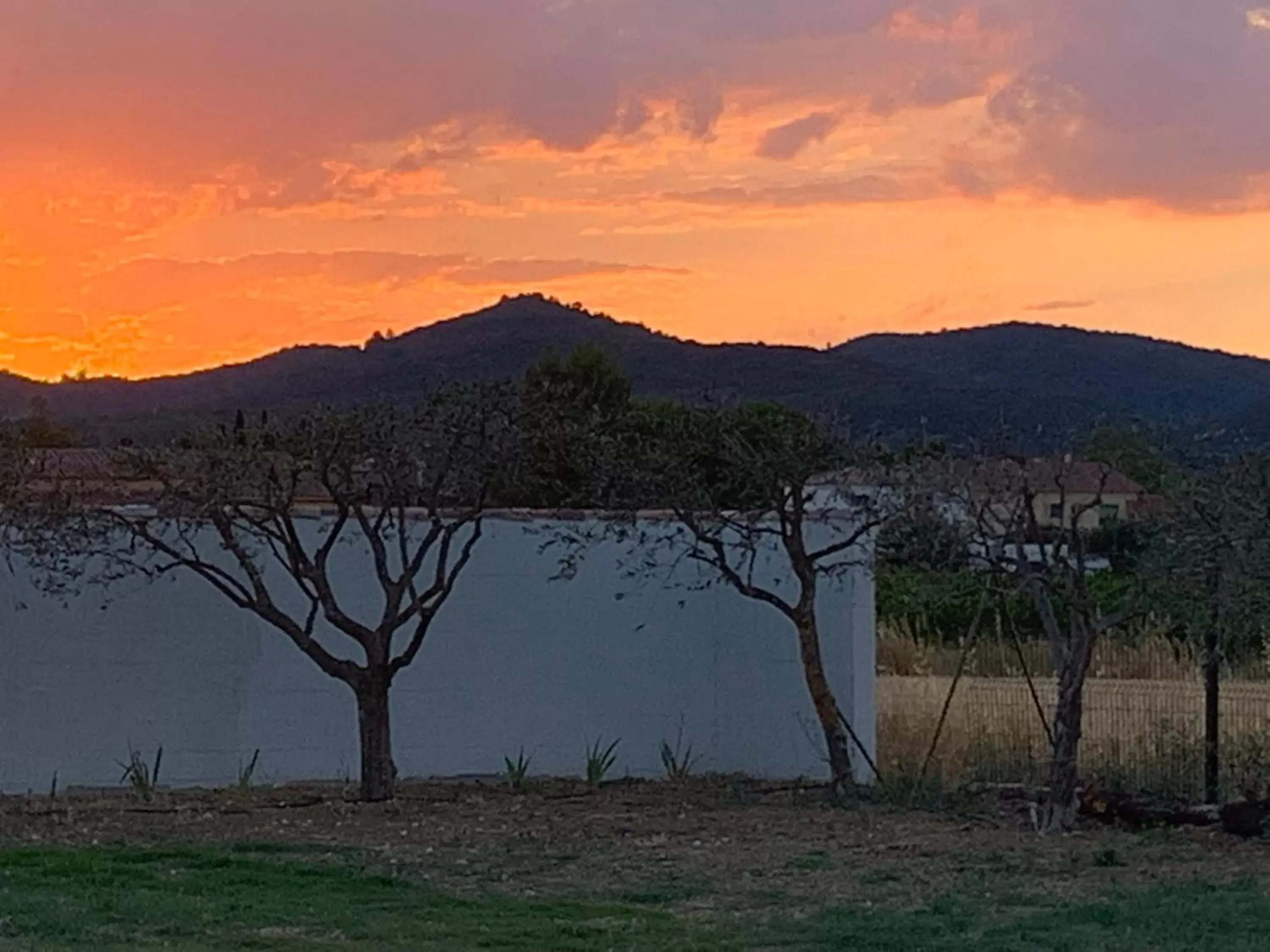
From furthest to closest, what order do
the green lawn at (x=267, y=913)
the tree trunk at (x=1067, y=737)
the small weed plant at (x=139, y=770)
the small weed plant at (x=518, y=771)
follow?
the small weed plant at (x=518, y=771)
the small weed plant at (x=139, y=770)
the tree trunk at (x=1067, y=737)
the green lawn at (x=267, y=913)

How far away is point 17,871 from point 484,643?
5778 mm

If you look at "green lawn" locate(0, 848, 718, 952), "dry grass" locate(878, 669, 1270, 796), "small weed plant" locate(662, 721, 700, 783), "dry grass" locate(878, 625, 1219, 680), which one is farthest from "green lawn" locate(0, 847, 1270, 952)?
"small weed plant" locate(662, 721, 700, 783)

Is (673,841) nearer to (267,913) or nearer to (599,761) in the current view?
(599,761)

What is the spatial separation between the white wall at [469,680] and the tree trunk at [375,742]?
1396 mm

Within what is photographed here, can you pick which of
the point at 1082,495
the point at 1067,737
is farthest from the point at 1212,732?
the point at 1082,495

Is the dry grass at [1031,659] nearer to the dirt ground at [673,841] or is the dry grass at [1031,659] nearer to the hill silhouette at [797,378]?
the hill silhouette at [797,378]

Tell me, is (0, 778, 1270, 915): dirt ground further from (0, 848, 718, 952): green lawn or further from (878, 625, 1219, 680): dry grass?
(878, 625, 1219, 680): dry grass

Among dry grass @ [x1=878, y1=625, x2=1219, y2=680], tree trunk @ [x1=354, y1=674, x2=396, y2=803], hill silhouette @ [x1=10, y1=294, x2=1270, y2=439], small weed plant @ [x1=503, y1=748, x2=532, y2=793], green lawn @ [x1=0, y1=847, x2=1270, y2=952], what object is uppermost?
hill silhouette @ [x1=10, y1=294, x2=1270, y2=439]

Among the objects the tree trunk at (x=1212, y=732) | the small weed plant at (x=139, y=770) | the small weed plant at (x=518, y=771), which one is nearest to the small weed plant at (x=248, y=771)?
the small weed plant at (x=139, y=770)

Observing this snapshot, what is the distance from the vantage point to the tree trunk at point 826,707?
14633mm

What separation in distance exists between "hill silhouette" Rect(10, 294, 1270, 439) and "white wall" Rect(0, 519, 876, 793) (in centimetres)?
151

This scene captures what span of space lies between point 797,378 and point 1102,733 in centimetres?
1853

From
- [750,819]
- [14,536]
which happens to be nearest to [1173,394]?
[750,819]

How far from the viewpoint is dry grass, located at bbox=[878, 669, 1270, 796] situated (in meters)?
14.0
